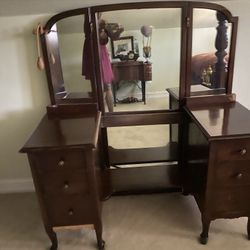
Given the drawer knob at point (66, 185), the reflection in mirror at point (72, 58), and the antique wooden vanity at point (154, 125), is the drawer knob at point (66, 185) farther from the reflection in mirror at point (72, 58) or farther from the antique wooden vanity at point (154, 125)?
the reflection in mirror at point (72, 58)

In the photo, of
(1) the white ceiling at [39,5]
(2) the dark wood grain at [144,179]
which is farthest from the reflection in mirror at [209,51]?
(2) the dark wood grain at [144,179]

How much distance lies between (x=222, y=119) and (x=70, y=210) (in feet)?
3.28

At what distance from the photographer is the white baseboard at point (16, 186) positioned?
2.05 m

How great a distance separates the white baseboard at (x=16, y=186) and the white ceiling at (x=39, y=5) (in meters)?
1.27

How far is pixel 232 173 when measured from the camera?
4.34ft

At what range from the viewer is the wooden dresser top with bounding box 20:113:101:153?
122 cm

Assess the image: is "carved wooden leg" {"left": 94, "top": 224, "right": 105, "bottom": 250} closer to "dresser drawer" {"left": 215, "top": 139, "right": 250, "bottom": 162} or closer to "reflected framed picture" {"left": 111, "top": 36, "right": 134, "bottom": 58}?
"dresser drawer" {"left": 215, "top": 139, "right": 250, "bottom": 162}

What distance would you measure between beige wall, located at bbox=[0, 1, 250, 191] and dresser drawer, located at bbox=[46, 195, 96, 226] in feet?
2.42

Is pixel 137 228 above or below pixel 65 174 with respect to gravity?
below

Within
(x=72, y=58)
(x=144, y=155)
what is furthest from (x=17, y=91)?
(x=144, y=155)

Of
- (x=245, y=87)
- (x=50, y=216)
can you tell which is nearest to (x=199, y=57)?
(x=245, y=87)

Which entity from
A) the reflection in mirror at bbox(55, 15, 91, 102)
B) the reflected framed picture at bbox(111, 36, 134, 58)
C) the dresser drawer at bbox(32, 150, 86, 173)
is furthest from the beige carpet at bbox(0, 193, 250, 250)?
the reflected framed picture at bbox(111, 36, 134, 58)

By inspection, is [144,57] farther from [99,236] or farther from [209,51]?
[99,236]

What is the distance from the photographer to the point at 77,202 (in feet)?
4.49
